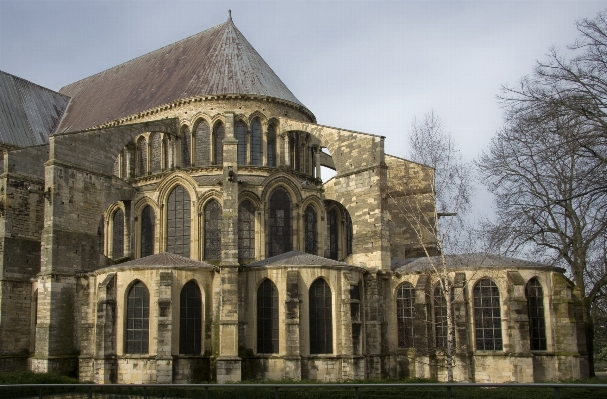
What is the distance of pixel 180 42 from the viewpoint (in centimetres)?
3891

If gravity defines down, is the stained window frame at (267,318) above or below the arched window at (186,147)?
below

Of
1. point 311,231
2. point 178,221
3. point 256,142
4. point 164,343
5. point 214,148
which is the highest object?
point 256,142

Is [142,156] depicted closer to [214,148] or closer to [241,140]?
[214,148]

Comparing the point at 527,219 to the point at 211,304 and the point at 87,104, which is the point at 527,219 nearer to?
the point at 211,304

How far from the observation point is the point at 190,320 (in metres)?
25.7

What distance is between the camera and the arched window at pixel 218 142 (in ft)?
103

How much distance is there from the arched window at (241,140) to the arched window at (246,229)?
9.37 feet

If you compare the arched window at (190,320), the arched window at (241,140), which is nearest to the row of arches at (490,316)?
the arched window at (190,320)

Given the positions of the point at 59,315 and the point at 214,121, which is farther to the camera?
the point at 214,121

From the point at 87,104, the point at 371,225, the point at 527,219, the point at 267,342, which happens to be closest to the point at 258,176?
the point at 371,225

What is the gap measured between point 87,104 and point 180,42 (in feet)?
22.5

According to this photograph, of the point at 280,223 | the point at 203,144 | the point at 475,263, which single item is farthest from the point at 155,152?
the point at 475,263

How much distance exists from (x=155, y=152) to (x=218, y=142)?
11.4 ft

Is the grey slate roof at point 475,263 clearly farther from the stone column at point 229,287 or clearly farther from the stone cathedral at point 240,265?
the stone column at point 229,287
